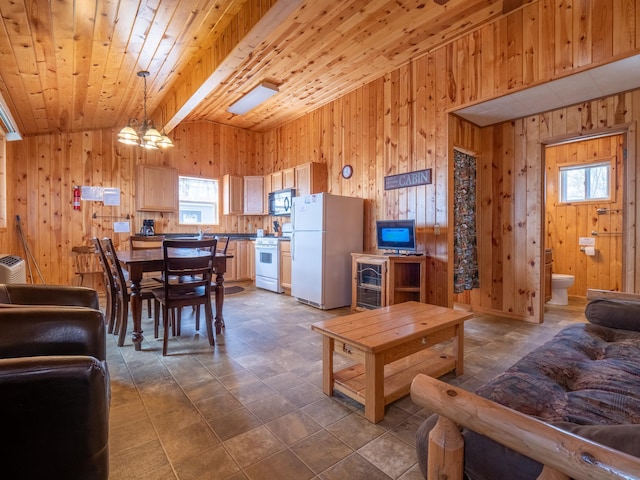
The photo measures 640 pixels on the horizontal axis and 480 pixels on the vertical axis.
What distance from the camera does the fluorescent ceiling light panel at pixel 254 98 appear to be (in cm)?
462

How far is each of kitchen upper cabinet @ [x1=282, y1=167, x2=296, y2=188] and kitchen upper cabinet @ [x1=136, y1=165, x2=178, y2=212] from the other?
1.90 meters

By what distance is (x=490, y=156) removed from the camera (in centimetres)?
410

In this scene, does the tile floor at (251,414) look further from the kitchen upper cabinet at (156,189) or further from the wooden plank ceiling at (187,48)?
the kitchen upper cabinet at (156,189)

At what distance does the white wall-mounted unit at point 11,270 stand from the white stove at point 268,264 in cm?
317

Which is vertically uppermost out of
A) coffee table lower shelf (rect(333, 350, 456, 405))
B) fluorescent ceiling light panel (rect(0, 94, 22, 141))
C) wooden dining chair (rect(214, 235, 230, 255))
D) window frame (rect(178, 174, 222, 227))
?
fluorescent ceiling light panel (rect(0, 94, 22, 141))

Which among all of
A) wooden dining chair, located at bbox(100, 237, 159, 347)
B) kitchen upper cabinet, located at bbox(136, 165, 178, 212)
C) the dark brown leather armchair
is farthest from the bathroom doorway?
kitchen upper cabinet, located at bbox(136, 165, 178, 212)

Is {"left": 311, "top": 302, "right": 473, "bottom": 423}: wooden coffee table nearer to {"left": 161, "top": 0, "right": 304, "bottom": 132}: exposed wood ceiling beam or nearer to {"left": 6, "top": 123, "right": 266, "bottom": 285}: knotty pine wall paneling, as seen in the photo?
{"left": 161, "top": 0, "right": 304, "bottom": 132}: exposed wood ceiling beam

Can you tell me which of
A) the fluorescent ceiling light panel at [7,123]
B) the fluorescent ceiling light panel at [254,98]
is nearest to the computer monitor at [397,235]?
the fluorescent ceiling light panel at [254,98]

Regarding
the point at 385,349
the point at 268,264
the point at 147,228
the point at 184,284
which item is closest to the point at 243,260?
the point at 268,264

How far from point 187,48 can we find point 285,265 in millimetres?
3188

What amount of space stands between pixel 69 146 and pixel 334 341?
5.20 m

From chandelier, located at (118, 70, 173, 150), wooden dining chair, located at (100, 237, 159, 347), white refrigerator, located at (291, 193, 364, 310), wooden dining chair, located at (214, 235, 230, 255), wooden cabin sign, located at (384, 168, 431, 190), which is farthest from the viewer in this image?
white refrigerator, located at (291, 193, 364, 310)

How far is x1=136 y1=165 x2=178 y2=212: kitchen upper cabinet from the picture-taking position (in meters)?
5.29

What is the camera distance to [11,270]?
2514 mm
